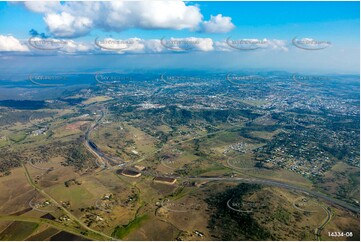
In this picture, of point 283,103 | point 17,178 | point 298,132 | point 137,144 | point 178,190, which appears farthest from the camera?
→ point 283,103

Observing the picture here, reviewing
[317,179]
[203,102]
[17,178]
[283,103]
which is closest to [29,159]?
[17,178]

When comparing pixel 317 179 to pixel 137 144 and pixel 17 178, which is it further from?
pixel 17 178

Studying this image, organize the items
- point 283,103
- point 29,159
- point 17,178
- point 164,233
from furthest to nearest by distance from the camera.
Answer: point 283,103, point 29,159, point 17,178, point 164,233

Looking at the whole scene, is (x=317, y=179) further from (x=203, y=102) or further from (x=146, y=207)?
(x=203, y=102)

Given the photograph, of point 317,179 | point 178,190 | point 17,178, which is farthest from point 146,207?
point 317,179

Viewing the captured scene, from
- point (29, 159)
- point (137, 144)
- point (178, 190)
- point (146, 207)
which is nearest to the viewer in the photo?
point (146, 207)

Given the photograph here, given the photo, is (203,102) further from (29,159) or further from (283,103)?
(29,159)

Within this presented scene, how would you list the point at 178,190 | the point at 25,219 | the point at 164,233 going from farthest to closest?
1. the point at 178,190
2. the point at 25,219
3. the point at 164,233

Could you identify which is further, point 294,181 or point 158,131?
point 158,131

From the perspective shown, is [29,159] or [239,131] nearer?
[29,159]
